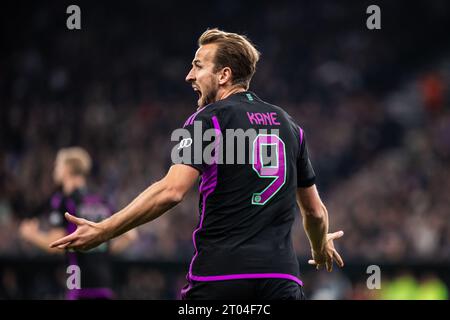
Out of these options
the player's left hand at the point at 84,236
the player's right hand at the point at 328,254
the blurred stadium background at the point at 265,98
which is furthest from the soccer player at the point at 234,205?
the blurred stadium background at the point at 265,98

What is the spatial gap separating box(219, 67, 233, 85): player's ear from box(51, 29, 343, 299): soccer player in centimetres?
4

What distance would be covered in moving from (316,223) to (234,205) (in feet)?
2.20

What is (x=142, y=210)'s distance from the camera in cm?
364

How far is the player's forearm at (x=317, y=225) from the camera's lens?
171 inches

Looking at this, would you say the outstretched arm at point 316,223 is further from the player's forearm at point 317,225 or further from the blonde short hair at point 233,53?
the blonde short hair at point 233,53

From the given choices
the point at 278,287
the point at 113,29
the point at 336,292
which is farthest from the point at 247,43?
the point at 113,29

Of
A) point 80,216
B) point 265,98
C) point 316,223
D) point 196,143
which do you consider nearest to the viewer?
point 196,143

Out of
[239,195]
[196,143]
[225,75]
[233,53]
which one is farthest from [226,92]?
[239,195]

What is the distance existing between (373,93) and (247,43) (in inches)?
493

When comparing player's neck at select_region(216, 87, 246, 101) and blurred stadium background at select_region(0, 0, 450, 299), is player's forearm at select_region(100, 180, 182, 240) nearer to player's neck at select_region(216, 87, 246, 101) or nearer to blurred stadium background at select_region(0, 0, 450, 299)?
player's neck at select_region(216, 87, 246, 101)

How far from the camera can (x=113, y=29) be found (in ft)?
57.9

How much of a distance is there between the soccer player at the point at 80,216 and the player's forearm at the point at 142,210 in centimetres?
418

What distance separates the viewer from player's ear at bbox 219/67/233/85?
13.5 ft

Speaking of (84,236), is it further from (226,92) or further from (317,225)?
(317,225)
